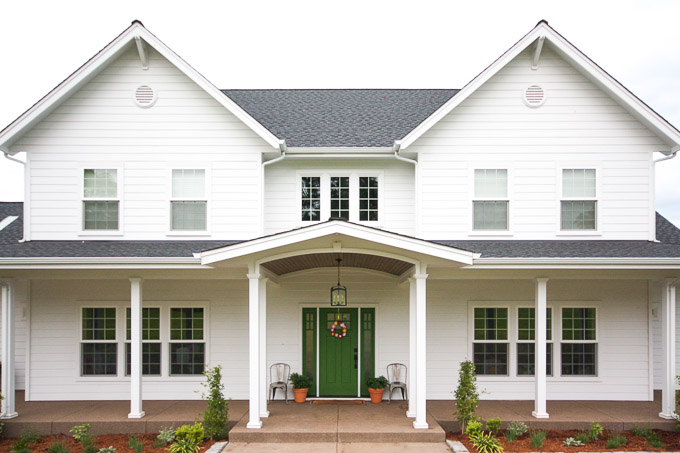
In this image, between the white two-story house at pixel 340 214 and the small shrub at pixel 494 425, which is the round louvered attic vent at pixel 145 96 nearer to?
the white two-story house at pixel 340 214

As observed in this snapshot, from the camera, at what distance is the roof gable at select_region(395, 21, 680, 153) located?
1132 cm

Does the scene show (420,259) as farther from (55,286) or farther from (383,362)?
(55,286)

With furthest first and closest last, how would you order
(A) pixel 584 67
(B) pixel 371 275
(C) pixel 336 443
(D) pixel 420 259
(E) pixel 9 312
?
(B) pixel 371 275 → (A) pixel 584 67 → (E) pixel 9 312 → (D) pixel 420 259 → (C) pixel 336 443

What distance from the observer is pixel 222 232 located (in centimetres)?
1171

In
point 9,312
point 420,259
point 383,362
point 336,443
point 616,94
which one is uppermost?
point 616,94

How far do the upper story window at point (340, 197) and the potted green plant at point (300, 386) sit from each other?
349cm

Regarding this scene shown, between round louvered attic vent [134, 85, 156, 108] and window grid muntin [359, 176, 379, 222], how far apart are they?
16.0 ft

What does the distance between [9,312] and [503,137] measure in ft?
35.4

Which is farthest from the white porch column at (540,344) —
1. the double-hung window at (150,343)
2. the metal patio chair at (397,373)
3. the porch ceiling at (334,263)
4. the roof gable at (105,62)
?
the double-hung window at (150,343)

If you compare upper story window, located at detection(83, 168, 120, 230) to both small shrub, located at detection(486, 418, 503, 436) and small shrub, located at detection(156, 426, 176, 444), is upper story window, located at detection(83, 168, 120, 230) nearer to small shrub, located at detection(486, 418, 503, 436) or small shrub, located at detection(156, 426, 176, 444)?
small shrub, located at detection(156, 426, 176, 444)

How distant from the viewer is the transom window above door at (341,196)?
40.4 ft

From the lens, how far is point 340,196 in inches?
488

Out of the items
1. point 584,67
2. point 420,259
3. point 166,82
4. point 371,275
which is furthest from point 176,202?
point 584,67

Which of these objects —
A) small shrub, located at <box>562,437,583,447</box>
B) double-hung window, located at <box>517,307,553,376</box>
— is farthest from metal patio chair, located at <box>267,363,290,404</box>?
small shrub, located at <box>562,437,583,447</box>
